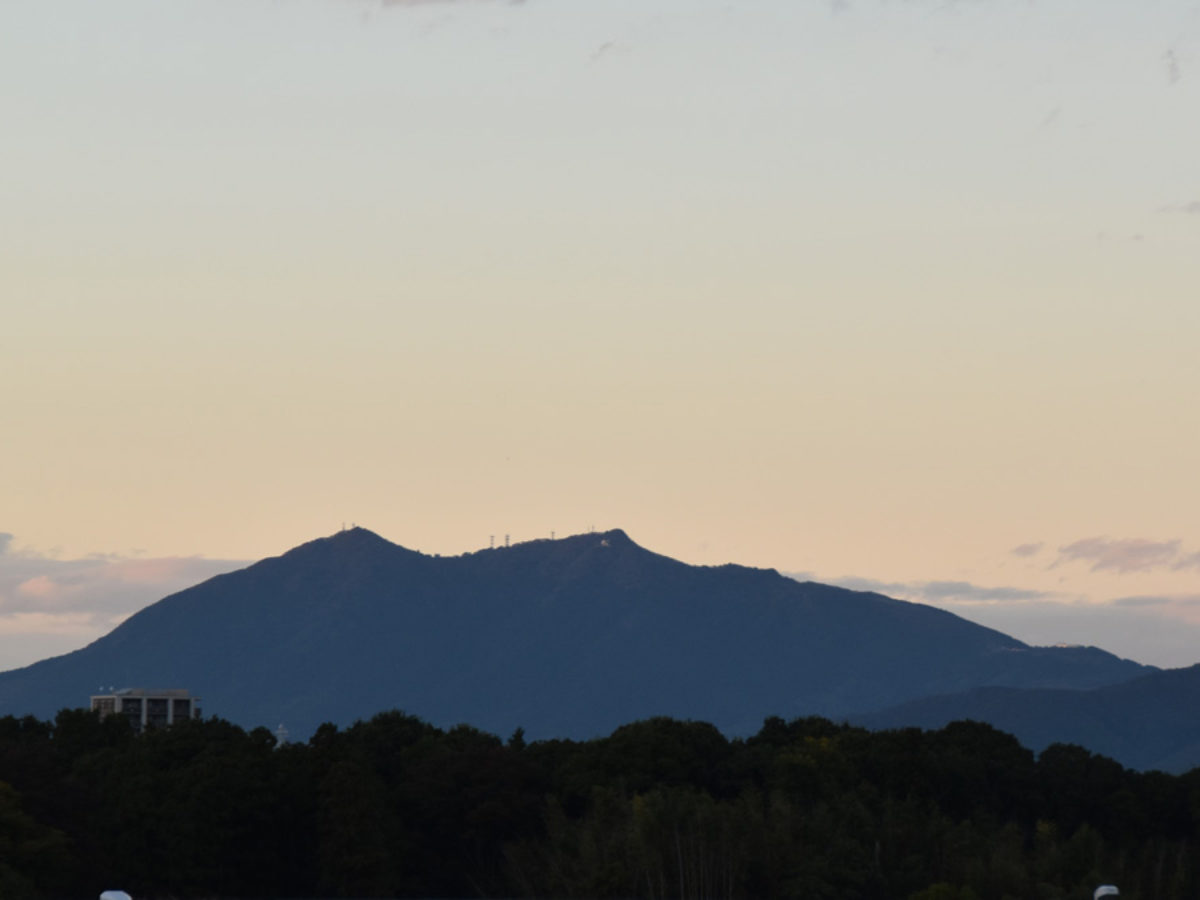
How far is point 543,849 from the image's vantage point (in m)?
88.2

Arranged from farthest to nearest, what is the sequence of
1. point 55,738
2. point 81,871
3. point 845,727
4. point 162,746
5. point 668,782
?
1. point 845,727
2. point 55,738
3. point 668,782
4. point 162,746
5. point 81,871

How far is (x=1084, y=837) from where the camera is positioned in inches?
3521

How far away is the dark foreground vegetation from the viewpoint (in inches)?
2899

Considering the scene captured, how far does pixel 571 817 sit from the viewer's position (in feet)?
324

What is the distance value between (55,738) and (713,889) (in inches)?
2089

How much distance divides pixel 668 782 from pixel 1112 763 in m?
29.5

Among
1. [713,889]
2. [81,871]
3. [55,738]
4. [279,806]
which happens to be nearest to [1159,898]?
[713,889]

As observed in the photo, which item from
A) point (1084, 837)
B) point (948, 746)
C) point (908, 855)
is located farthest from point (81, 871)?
point (948, 746)

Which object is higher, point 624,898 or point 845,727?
point 845,727

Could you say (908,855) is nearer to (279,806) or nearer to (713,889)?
(713,889)

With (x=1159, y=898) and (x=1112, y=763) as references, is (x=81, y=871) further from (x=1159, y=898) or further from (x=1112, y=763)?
(x=1112, y=763)

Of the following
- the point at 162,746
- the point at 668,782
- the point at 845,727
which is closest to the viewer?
the point at 162,746

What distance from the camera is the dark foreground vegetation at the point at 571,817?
73.6m

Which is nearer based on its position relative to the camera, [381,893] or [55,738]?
[381,893]
